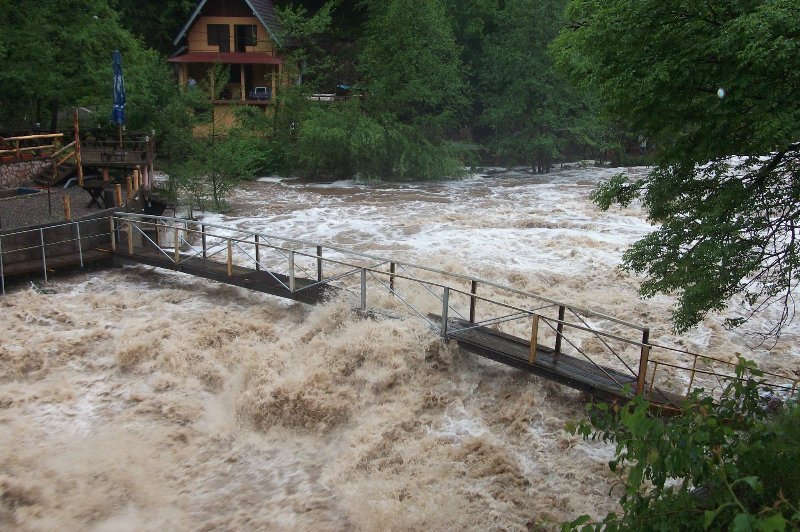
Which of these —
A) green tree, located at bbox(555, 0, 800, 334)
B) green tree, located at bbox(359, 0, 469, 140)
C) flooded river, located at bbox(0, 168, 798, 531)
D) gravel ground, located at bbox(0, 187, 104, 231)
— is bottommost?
flooded river, located at bbox(0, 168, 798, 531)

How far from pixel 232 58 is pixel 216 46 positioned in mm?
2089

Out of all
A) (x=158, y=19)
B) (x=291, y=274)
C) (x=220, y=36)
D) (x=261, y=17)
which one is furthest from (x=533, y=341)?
(x=158, y=19)

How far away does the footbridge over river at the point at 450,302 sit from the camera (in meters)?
10.0

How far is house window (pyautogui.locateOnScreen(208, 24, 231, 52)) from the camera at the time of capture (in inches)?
1570

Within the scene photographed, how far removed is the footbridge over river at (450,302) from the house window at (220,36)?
2380cm

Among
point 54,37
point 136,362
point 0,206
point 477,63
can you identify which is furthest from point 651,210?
point 477,63

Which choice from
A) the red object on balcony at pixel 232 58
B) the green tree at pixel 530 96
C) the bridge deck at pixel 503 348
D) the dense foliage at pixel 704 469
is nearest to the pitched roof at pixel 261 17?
the red object on balcony at pixel 232 58

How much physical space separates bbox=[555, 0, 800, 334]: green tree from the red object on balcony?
107ft

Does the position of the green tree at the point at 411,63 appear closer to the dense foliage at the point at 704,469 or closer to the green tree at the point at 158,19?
the green tree at the point at 158,19

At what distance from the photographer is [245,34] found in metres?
40.1

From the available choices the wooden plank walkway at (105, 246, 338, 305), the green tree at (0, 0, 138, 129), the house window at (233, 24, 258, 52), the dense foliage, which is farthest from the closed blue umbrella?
the house window at (233, 24, 258, 52)

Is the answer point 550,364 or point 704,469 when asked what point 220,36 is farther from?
point 704,469

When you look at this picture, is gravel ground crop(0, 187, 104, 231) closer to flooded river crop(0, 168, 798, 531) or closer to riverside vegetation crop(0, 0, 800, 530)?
flooded river crop(0, 168, 798, 531)

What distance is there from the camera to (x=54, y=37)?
2383 cm
